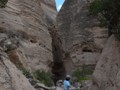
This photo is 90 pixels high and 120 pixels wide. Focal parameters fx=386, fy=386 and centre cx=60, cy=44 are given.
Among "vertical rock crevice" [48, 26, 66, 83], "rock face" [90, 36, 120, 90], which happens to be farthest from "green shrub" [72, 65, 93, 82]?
"rock face" [90, 36, 120, 90]

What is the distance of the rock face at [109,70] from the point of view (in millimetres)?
12490

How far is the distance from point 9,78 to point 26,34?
15782 mm

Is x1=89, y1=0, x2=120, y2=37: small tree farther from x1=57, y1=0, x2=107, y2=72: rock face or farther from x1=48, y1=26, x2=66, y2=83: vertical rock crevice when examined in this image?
x1=48, y1=26, x2=66, y2=83: vertical rock crevice

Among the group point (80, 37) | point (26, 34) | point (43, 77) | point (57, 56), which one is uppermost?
point (80, 37)

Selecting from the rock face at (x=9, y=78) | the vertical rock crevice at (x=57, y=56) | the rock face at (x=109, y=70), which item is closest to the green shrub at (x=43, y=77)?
the vertical rock crevice at (x=57, y=56)

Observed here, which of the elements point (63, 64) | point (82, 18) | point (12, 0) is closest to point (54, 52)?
point (63, 64)

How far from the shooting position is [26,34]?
2323 centimetres

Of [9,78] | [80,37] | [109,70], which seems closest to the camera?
[9,78]

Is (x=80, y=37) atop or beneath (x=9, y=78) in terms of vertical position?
beneath

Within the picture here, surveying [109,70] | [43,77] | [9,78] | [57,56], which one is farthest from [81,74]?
[9,78]

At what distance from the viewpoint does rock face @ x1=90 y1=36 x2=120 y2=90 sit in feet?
41.0

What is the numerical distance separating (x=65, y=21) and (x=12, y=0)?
8578mm

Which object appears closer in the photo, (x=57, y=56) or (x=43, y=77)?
(x=43, y=77)

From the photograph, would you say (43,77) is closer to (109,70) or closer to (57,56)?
(109,70)
